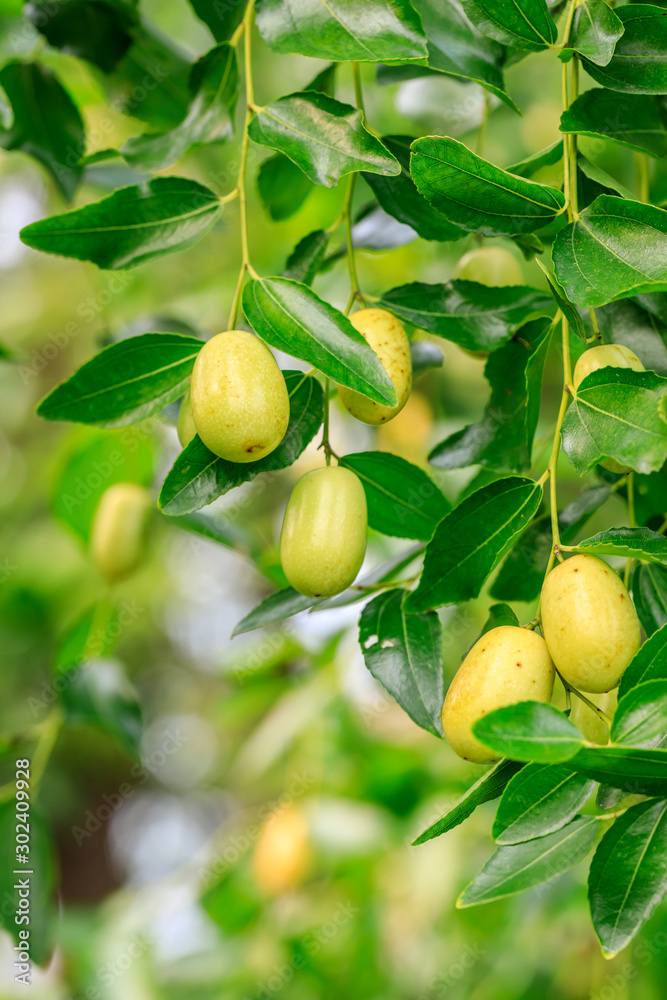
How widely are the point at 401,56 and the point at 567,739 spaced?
298 mm

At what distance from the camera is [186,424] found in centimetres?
47

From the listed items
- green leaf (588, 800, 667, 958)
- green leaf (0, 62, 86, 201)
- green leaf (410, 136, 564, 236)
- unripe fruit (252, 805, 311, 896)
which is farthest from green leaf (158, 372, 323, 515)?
unripe fruit (252, 805, 311, 896)

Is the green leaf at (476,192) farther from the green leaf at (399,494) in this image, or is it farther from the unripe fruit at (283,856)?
the unripe fruit at (283,856)

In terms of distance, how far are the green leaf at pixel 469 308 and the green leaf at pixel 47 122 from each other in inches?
13.9

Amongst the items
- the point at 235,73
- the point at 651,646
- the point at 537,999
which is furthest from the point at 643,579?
the point at 537,999

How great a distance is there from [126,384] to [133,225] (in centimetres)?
9

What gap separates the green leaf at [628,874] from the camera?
0.36 meters

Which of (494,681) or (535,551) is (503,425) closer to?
(535,551)

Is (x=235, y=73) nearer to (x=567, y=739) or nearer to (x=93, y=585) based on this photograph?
(x=567, y=739)

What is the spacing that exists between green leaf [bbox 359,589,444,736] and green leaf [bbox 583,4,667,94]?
0.91ft

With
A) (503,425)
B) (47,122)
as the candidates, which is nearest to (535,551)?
(503,425)

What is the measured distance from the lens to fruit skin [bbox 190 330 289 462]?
1.33 ft

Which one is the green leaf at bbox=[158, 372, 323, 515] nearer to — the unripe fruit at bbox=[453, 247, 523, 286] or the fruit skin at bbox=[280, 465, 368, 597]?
the fruit skin at bbox=[280, 465, 368, 597]

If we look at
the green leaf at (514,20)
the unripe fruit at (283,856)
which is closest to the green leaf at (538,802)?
the green leaf at (514,20)
